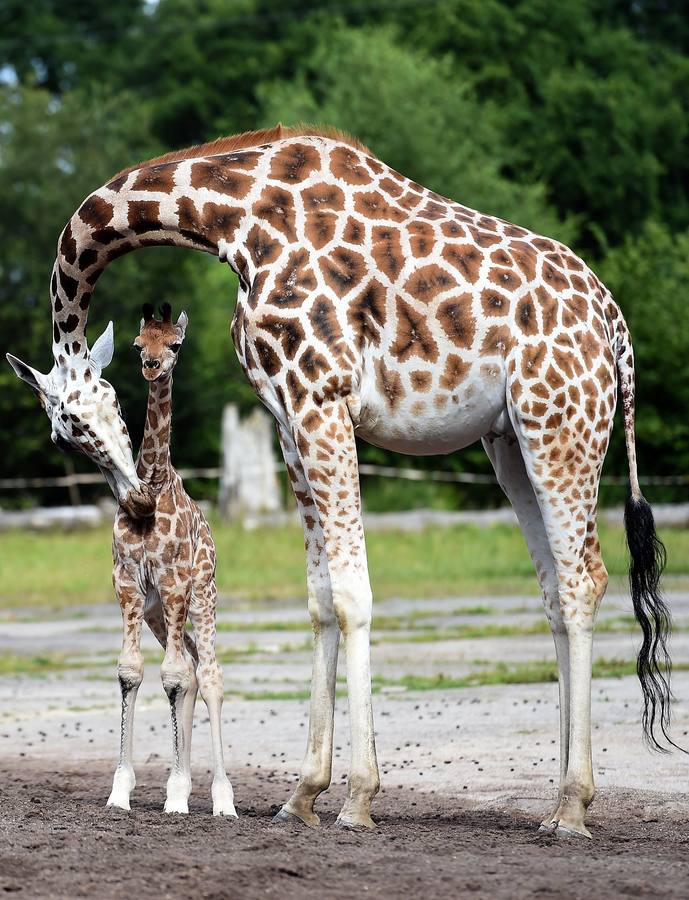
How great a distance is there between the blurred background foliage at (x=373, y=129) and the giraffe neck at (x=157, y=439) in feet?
80.8

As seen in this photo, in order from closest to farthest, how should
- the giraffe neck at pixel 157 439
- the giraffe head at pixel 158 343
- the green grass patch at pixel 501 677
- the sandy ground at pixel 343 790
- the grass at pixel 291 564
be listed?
1. the sandy ground at pixel 343 790
2. the giraffe head at pixel 158 343
3. the giraffe neck at pixel 157 439
4. the green grass patch at pixel 501 677
5. the grass at pixel 291 564

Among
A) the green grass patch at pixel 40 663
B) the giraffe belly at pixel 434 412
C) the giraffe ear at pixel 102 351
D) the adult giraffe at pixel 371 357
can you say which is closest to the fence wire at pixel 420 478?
the green grass patch at pixel 40 663

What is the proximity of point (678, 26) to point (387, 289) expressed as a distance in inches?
1983

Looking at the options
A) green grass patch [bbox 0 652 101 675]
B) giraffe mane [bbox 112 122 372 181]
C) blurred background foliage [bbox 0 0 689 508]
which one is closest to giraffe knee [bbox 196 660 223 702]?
giraffe mane [bbox 112 122 372 181]

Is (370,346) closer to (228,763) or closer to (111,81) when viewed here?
(228,763)

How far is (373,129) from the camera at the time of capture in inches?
1594

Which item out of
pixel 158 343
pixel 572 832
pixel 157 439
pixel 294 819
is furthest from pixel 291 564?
pixel 572 832

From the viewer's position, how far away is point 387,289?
693 cm

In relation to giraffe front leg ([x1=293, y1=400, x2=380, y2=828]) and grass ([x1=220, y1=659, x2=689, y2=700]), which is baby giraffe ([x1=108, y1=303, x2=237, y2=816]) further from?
grass ([x1=220, y1=659, x2=689, y2=700])

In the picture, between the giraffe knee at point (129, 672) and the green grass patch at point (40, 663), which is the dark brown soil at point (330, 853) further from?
the green grass patch at point (40, 663)

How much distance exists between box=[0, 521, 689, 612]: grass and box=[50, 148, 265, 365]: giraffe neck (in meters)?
11.7

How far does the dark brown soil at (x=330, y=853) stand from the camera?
5.24m

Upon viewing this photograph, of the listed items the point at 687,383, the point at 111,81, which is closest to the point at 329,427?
the point at 687,383

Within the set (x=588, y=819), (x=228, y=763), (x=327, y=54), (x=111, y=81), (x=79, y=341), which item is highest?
(x=79, y=341)
